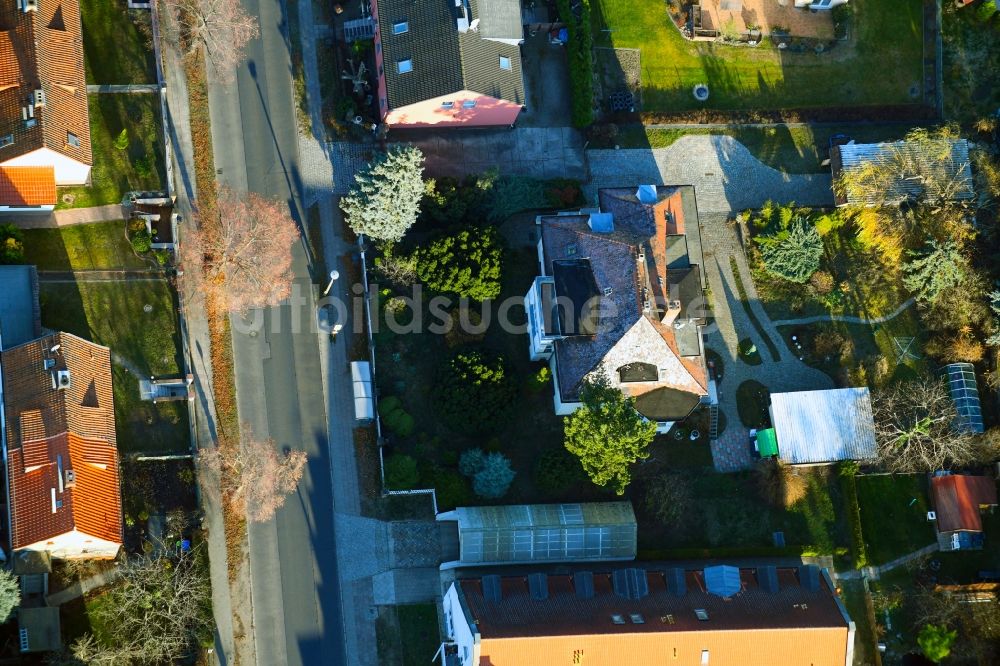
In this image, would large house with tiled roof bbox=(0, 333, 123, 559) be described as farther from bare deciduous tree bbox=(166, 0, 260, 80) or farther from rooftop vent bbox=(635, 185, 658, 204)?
rooftop vent bbox=(635, 185, 658, 204)

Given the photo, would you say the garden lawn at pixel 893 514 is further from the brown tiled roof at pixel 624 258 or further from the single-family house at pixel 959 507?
the brown tiled roof at pixel 624 258

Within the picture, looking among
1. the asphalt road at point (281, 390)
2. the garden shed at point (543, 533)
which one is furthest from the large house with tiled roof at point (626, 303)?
the asphalt road at point (281, 390)

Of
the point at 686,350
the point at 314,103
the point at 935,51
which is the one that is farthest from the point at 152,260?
the point at 935,51

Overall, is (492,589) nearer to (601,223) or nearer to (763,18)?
(601,223)

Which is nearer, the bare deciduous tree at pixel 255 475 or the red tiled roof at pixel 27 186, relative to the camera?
the red tiled roof at pixel 27 186

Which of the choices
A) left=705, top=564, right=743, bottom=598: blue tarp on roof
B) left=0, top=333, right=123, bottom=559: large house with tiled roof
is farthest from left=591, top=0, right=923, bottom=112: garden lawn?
left=0, top=333, right=123, bottom=559: large house with tiled roof

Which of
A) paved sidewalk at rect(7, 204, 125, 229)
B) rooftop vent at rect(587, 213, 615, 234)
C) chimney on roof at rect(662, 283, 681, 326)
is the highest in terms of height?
paved sidewalk at rect(7, 204, 125, 229)

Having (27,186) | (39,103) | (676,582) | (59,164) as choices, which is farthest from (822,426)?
(39,103)
